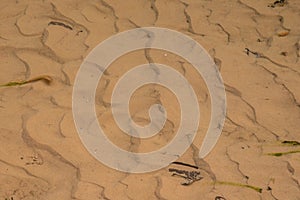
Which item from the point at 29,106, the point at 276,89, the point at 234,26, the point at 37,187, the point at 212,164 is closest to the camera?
the point at 37,187

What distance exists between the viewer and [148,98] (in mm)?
3525

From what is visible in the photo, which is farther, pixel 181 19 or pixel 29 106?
pixel 181 19

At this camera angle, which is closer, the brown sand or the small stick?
the brown sand

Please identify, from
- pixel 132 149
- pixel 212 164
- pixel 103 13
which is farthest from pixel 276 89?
pixel 103 13

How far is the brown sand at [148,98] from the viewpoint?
2990 millimetres

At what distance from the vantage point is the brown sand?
299cm

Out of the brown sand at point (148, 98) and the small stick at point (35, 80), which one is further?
the small stick at point (35, 80)

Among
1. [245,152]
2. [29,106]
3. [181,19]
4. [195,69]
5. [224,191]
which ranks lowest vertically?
[29,106]

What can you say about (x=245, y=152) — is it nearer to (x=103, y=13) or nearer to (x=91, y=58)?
(x=91, y=58)

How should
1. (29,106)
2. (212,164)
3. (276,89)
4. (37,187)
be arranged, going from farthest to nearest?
(276,89) < (29,106) < (212,164) < (37,187)

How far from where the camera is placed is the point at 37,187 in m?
2.94

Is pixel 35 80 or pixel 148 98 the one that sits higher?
pixel 148 98

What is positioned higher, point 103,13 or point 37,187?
point 103,13

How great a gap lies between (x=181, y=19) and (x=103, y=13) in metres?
0.58
